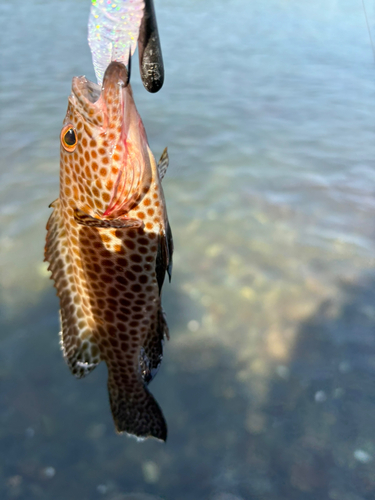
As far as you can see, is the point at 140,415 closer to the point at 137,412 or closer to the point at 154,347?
the point at 137,412

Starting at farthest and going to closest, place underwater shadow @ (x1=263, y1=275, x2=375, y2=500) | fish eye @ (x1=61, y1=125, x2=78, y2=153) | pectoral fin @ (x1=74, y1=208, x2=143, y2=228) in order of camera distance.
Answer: underwater shadow @ (x1=263, y1=275, x2=375, y2=500) → fish eye @ (x1=61, y1=125, x2=78, y2=153) → pectoral fin @ (x1=74, y1=208, x2=143, y2=228)

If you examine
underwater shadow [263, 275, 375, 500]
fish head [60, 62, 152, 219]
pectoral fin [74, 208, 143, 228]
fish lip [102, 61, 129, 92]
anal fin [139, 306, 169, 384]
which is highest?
fish lip [102, 61, 129, 92]

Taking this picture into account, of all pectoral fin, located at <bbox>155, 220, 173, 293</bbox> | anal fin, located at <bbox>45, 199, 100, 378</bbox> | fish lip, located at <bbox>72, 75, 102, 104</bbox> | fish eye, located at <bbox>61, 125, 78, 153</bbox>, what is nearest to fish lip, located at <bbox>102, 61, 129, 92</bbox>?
fish lip, located at <bbox>72, 75, 102, 104</bbox>

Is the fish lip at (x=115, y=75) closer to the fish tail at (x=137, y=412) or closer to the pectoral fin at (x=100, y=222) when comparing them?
the pectoral fin at (x=100, y=222)

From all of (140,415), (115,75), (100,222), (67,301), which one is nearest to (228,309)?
(140,415)

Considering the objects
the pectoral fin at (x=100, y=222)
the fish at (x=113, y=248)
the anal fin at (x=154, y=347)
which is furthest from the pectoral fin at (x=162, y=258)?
the anal fin at (x=154, y=347)

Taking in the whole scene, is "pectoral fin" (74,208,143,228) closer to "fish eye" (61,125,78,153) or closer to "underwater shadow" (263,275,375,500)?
"fish eye" (61,125,78,153)

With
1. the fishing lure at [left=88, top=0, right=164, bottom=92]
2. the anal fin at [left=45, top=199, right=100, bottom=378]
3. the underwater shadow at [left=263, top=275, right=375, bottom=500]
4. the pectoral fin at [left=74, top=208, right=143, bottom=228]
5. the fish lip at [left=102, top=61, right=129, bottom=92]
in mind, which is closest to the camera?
the fishing lure at [left=88, top=0, right=164, bottom=92]

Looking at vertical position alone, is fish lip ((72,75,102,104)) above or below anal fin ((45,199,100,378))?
above
